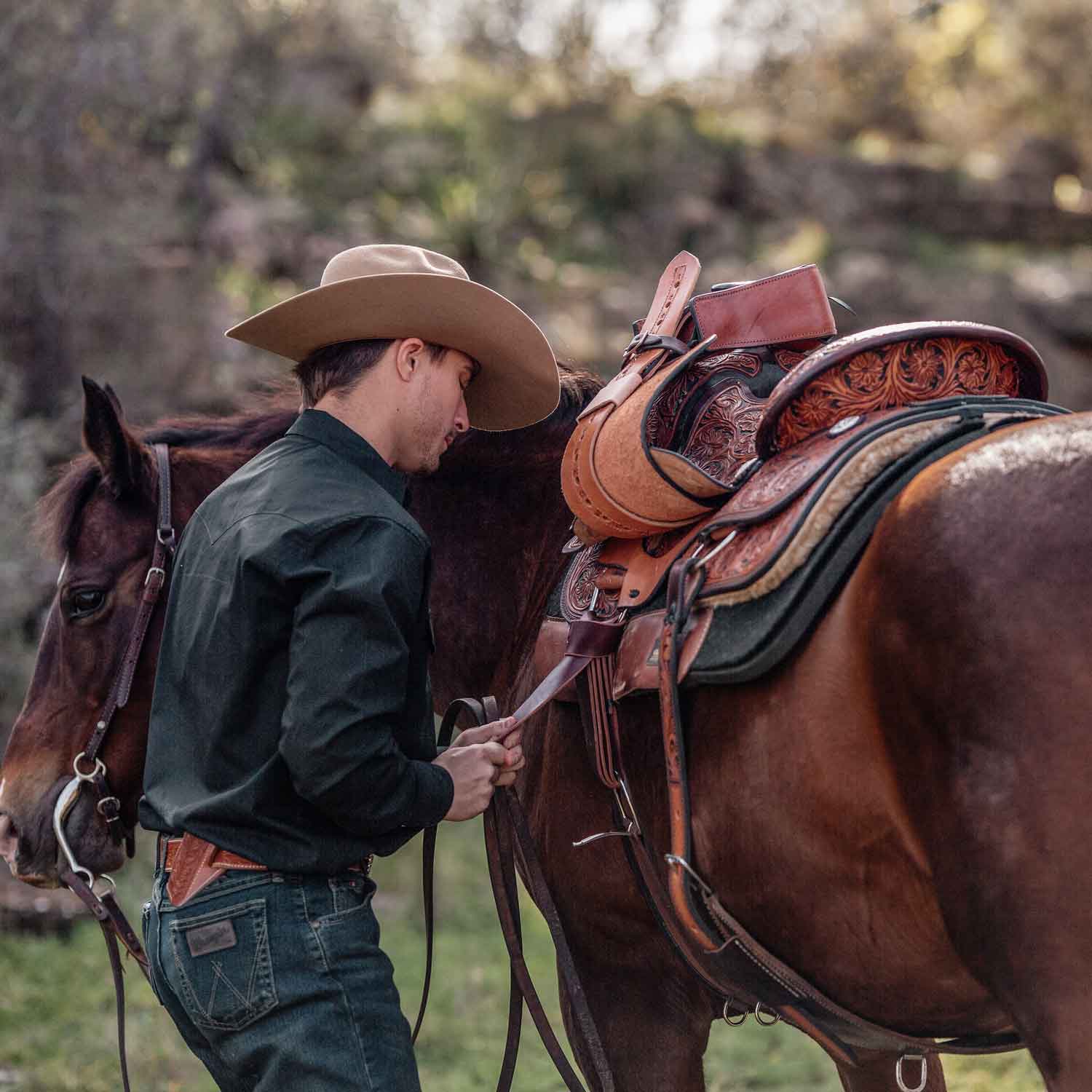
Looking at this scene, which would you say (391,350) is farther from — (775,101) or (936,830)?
(775,101)

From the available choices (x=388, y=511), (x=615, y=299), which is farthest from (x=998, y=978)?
(x=615, y=299)

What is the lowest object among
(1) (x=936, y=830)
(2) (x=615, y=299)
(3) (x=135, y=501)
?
(1) (x=936, y=830)

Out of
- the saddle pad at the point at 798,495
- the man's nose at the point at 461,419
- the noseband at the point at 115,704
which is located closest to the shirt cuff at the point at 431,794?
the saddle pad at the point at 798,495

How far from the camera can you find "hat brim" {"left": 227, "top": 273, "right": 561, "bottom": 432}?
2008 millimetres

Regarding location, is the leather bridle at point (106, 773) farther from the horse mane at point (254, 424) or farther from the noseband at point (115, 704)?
the horse mane at point (254, 424)

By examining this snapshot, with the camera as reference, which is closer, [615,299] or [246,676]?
[246,676]

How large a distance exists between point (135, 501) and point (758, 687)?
1.46 metres

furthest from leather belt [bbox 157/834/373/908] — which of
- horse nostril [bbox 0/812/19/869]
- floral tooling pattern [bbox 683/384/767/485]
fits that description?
floral tooling pattern [bbox 683/384/767/485]

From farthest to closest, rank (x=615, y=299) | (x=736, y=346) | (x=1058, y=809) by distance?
1. (x=615, y=299)
2. (x=736, y=346)
3. (x=1058, y=809)

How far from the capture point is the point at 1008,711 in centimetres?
148

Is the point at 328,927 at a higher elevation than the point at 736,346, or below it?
below

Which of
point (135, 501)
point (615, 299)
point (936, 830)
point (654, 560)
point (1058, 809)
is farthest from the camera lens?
point (615, 299)

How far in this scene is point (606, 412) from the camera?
2.27m

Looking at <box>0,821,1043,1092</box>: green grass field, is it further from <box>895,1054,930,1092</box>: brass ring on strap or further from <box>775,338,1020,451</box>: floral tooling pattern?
<box>775,338,1020,451</box>: floral tooling pattern
